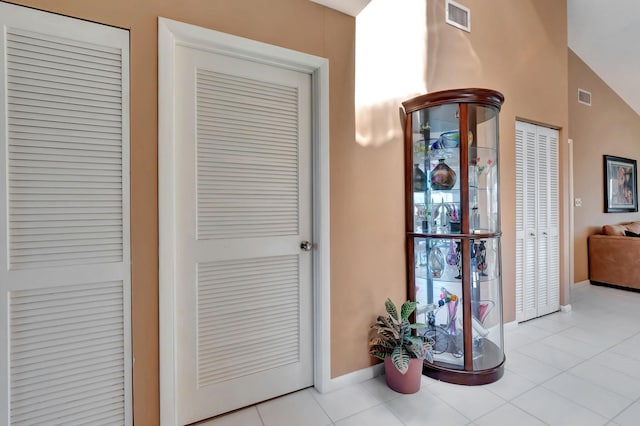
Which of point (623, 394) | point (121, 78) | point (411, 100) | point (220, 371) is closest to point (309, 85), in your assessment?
point (411, 100)

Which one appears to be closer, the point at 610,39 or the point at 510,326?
the point at 510,326

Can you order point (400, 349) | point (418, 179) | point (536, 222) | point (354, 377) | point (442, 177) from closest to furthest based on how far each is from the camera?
point (400, 349)
point (354, 377)
point (442, 177)
point (418, 179)
point (536, 222)

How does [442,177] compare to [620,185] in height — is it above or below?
below

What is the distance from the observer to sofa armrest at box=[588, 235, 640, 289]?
4.09m

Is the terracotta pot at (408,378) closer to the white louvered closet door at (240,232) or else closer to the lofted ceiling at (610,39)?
the white louvered closet door at (240,232)

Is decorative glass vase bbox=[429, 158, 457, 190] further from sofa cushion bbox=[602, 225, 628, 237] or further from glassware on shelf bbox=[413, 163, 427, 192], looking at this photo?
sofa cushion bbox=[602, 225, 628, 237]

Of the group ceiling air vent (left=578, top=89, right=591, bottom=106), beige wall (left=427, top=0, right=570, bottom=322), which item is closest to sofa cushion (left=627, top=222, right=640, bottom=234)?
ceiling air vent (left=578, top=89, right=591, bottom=106)

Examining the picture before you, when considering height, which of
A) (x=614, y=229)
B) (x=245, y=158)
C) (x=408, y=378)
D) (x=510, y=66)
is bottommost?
(x=408, y=378)

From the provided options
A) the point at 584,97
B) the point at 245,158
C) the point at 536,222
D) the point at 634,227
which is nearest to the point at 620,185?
the point at 634,227

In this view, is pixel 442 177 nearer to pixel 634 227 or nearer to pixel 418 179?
pixel 418 179

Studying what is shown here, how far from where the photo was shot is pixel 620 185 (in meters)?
4.90

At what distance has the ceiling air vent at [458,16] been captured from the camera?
258 cm

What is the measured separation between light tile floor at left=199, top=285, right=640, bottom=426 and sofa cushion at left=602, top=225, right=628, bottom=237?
2.63 metres

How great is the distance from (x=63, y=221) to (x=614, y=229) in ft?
21.4
